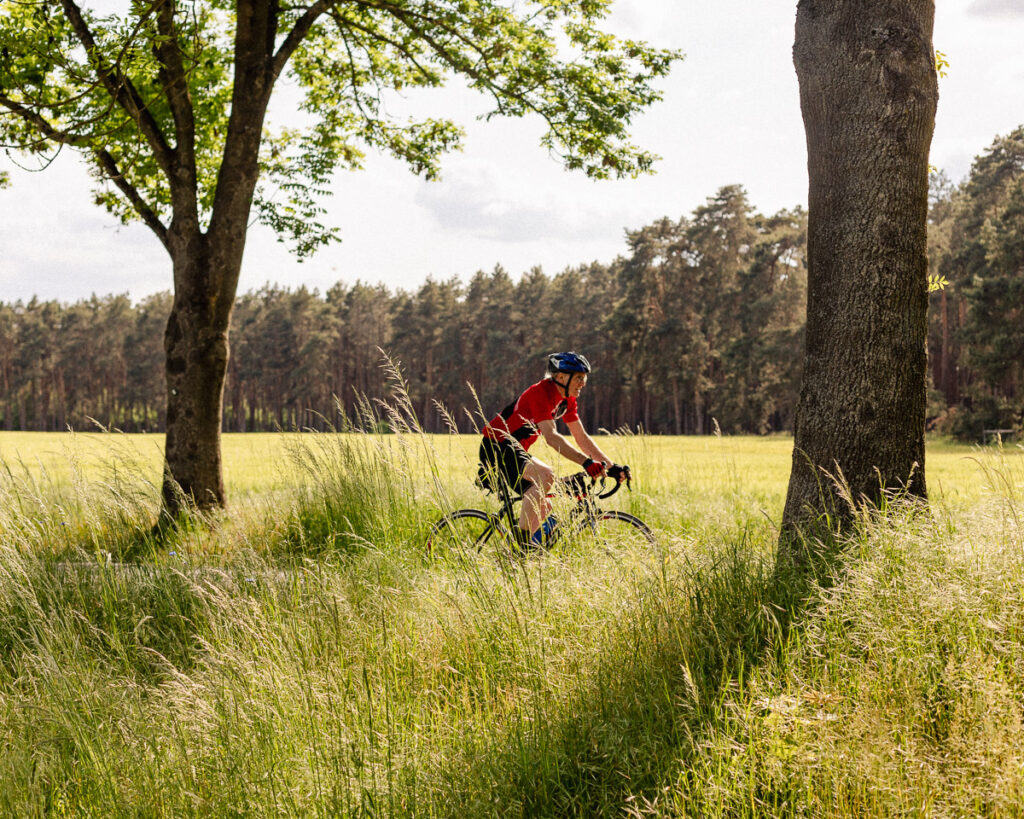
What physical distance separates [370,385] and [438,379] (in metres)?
10.8

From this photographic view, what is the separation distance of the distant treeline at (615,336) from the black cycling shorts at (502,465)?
24141 millimetres

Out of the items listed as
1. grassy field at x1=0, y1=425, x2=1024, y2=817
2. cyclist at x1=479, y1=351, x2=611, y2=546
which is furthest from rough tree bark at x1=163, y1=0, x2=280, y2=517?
cyclist at x1=479, y1=351, x2=611, y2=546

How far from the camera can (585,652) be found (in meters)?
3.56

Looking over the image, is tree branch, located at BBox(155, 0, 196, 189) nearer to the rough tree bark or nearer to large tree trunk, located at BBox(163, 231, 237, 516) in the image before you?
the rough tree bark

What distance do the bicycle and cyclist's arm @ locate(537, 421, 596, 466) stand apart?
16cm

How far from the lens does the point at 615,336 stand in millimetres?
61000

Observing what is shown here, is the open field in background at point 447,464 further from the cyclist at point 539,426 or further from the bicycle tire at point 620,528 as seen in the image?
the bicycle tire at point 620,528

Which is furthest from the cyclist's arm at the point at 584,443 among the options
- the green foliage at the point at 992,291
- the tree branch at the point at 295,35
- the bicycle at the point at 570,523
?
the green foliage at the point at 992,291

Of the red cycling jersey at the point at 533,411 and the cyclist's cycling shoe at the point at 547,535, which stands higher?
the red cycling jersey at the point at 533,411

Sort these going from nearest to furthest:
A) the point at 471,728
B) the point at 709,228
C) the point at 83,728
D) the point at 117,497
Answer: the point at 471,728
the point at 83,728
the point at 117,497
the point at 709,228

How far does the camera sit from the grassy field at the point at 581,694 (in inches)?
105

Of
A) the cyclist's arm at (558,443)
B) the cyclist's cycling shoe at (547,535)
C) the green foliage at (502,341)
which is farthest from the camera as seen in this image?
the green foliage at (502,341)

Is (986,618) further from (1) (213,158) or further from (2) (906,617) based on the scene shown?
(1) (213,158)

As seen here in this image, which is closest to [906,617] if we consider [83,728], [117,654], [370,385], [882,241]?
[882,241]
